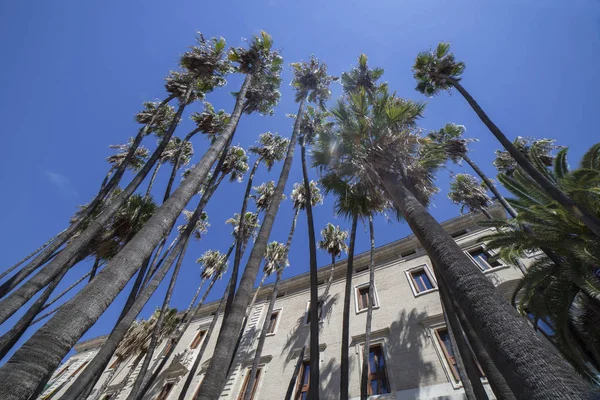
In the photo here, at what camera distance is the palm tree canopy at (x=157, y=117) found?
1667 cm

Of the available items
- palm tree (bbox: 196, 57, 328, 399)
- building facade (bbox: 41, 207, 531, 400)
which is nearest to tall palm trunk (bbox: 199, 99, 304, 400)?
palm tree (bbox: 196, 57, 328, 399)

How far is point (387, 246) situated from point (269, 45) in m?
15.1

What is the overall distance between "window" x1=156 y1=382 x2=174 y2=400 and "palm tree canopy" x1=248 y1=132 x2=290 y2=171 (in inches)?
655

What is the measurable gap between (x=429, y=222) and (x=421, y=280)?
13920 mm

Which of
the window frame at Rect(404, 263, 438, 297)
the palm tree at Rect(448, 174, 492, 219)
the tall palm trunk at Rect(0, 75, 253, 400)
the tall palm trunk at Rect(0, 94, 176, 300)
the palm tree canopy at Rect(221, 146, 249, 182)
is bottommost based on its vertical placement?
the tall palm trunk at Rect(0, 75, 253, 400)

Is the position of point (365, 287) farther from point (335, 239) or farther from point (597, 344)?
point (597, 344)

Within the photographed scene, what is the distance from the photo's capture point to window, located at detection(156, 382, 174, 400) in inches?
721

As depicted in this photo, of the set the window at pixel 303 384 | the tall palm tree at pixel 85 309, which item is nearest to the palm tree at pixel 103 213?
the tall palm tree at pixel 85 309

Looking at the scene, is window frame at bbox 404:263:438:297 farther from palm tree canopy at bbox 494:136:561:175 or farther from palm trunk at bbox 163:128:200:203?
palm trunk at bbox 163:128:200:203

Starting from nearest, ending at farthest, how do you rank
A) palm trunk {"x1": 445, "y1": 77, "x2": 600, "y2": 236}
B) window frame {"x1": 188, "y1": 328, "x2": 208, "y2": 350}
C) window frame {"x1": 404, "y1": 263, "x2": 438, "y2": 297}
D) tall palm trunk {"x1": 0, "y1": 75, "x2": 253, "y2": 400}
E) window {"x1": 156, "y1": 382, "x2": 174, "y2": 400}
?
tall palm trunk {"x1": 0, "y1": 75, "x2": 253, "y2": 400} < palm trunk {"x1": 445, "y1": 77, "x2": 600, "y2": 236} < window frame {"x1": 404, "y1": 263, "x2": 438, "y2": 297} < window {"x1": 156, "y1": 382, "x2": 174, "y2": 400} < window frame {"x1": 188, "y1": 328, "x2": 208, "y2": 350}

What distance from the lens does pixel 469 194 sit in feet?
51.0

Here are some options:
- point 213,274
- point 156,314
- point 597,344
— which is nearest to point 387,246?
point 597,344

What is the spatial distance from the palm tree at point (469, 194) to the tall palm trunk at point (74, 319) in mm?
15887

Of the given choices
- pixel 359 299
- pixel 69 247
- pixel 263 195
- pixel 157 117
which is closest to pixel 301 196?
pixel 263 195
